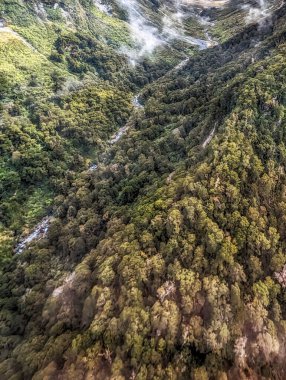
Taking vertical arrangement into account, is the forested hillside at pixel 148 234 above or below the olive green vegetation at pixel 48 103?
below

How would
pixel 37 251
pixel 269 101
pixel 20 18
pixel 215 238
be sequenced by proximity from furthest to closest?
1. pixel 20 18
2. pixel 269 101
3. pixel 37 251
4. pixel 215 238

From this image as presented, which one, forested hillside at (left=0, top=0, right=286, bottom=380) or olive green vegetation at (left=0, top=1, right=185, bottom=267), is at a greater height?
olive green vegetation at (left=0, top=1, right=185, bottom=267)

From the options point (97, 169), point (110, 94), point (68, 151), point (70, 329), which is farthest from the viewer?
point (110, 94)

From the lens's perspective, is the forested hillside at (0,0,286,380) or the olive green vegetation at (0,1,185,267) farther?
the olive green vegetation at (0,1,185,267)

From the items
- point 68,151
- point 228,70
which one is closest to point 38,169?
point 68,151

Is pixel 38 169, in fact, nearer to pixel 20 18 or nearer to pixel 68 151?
pixel 68 151

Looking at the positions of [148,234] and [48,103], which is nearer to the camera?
[148,234]

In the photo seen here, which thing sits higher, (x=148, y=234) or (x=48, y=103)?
(x=48, y=103)

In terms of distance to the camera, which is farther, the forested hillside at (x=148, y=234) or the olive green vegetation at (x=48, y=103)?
the olive green vegetation at (x=48, y=103)
